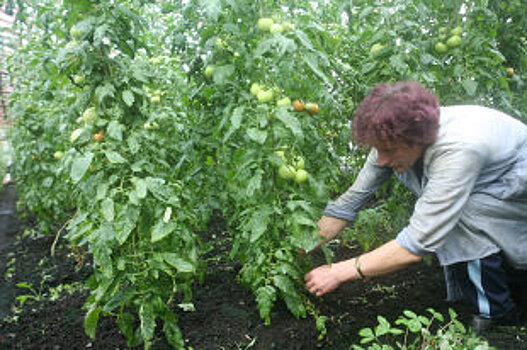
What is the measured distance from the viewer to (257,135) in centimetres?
155

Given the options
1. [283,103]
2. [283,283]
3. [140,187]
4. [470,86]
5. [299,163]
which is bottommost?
[283,283]

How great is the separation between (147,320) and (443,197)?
1157mm

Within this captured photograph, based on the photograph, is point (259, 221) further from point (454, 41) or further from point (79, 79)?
point (454, 41)

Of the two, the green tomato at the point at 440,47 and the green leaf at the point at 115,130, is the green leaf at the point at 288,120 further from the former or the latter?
the green tomato at the point at 440,47

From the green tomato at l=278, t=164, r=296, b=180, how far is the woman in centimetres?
28

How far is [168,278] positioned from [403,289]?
1.23 m

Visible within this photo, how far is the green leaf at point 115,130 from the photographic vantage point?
1519mm

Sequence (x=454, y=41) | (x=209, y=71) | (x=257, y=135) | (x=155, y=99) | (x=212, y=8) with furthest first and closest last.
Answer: (x=155, y=99) < (x=454, y=41) < (x=209, y=71) < (x=257, y=135) < (x=212, y=8)

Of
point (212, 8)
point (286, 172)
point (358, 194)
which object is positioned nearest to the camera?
point (212, 8)

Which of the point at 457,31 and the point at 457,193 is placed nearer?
the point at 457,193

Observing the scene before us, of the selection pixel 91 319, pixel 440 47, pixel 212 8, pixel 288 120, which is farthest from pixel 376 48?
pixel 91 319

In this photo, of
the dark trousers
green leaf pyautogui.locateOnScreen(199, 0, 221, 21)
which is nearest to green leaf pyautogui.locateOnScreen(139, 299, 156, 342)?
green leaf pyautogui.locateOnScreen(199, 0, 221, 21)

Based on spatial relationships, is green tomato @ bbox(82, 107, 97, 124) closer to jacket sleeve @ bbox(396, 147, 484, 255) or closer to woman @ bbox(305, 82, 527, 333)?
woman @ bbox(305, 82, 527, 333)

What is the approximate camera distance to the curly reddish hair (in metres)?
1.52
